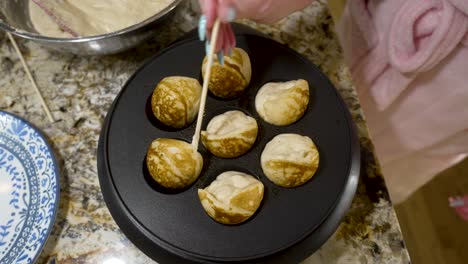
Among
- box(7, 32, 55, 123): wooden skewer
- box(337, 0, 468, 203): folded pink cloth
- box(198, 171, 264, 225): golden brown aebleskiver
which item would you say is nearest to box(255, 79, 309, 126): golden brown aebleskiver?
box(198, 171, 264, 225): golden brown aebleskiver

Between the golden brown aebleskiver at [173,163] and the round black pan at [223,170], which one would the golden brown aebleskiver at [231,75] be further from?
the golden brown aebleskiver at [173,163]

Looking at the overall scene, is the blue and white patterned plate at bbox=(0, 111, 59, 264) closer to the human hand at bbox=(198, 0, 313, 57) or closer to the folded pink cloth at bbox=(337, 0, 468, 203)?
the human hand at bbox=(198, 0, 313, 57)

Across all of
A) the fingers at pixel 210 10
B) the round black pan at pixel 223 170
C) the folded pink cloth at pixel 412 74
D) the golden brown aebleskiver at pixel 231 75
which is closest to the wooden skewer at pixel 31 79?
the round black pan at pixel 223 170

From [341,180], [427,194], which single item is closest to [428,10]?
[341,180]

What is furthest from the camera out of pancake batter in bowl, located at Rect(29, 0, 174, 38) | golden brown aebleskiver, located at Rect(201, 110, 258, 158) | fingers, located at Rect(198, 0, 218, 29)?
pancake batter in bowl, located at Rect(29, 0, 174, 38)

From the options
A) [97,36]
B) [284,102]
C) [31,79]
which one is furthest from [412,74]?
[31,79]

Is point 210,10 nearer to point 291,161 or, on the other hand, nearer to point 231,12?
point 231,12
